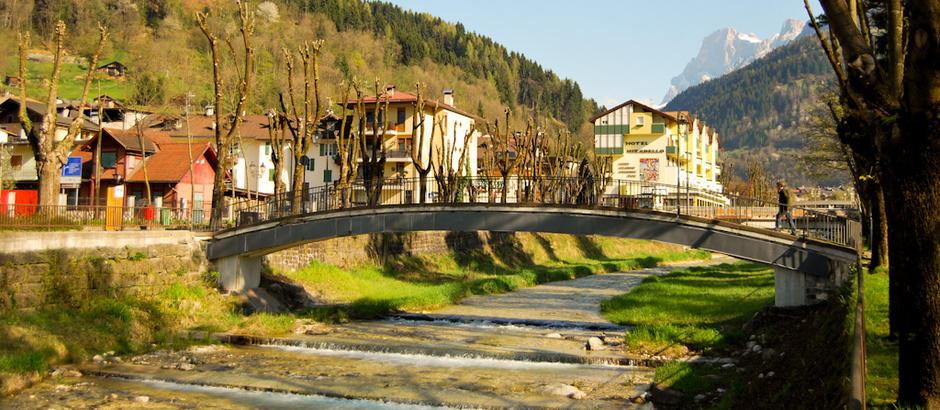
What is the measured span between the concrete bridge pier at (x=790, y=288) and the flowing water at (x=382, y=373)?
5.05 meters

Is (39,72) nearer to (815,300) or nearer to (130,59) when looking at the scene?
(130,59)

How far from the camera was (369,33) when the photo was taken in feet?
507

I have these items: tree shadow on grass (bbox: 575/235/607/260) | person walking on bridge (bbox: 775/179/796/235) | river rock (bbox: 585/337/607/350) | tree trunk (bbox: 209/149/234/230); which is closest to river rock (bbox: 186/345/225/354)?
tree trunk (bbox: 209/149/234/230)

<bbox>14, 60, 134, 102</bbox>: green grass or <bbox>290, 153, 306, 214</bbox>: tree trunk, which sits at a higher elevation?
<bbox>14, 60, 134, 102</bbox>: green grass

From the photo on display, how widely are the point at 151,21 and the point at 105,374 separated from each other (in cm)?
14494

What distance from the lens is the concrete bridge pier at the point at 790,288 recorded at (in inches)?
845

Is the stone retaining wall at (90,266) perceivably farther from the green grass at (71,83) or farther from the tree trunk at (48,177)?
the green grass at (71,83)

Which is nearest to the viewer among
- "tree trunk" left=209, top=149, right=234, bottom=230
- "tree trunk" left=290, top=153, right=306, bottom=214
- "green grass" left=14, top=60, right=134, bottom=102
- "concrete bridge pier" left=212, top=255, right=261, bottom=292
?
"concrete bridge pier" left=212, top=255, right=261, bottom=292

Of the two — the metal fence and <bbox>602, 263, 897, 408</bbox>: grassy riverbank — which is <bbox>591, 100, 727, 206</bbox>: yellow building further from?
the metal fence

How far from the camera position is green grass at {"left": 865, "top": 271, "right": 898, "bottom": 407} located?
942 centimetres

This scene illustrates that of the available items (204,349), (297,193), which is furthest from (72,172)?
(204,349)

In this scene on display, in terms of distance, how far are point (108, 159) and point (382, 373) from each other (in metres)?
39.3

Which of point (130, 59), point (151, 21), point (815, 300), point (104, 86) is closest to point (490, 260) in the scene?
point (815, 300)

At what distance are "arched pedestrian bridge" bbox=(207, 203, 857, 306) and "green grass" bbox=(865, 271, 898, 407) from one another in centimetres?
425
